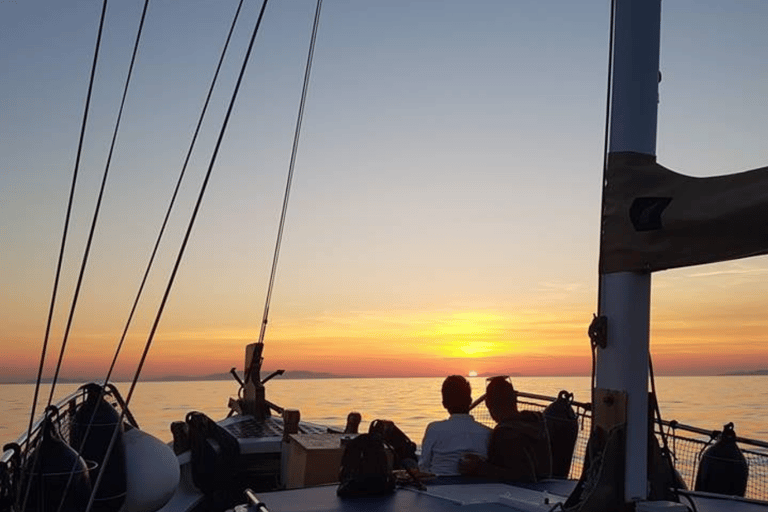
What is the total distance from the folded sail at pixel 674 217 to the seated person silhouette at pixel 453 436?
8.81 feet

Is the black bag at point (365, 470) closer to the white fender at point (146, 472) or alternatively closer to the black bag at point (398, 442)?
the white fender at point (146, 472)

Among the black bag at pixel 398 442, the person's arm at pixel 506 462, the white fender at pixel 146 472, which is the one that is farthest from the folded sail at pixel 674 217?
the black bag at pixel 398 442

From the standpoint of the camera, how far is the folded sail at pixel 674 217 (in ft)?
12.8

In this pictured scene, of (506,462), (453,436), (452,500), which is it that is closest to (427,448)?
(453,436)

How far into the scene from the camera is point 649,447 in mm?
4512

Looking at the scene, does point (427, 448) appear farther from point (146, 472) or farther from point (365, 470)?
point (146, 472)

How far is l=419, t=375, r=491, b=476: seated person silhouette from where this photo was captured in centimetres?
690

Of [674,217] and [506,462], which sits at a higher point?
[674,217]

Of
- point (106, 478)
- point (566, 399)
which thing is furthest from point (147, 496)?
point (566, 399)

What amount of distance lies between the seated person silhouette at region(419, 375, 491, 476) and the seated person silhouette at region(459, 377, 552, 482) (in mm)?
93

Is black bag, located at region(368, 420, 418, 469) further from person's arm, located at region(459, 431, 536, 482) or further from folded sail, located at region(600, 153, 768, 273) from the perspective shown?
folded sail, located at region(600, 153, 768, 273)

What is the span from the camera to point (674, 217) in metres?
4.18

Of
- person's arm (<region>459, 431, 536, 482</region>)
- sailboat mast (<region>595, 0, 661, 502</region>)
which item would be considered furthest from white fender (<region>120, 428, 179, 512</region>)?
sailboat mast (<region>595, 0, 661, 502</region>)

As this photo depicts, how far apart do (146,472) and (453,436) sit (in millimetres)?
2541
